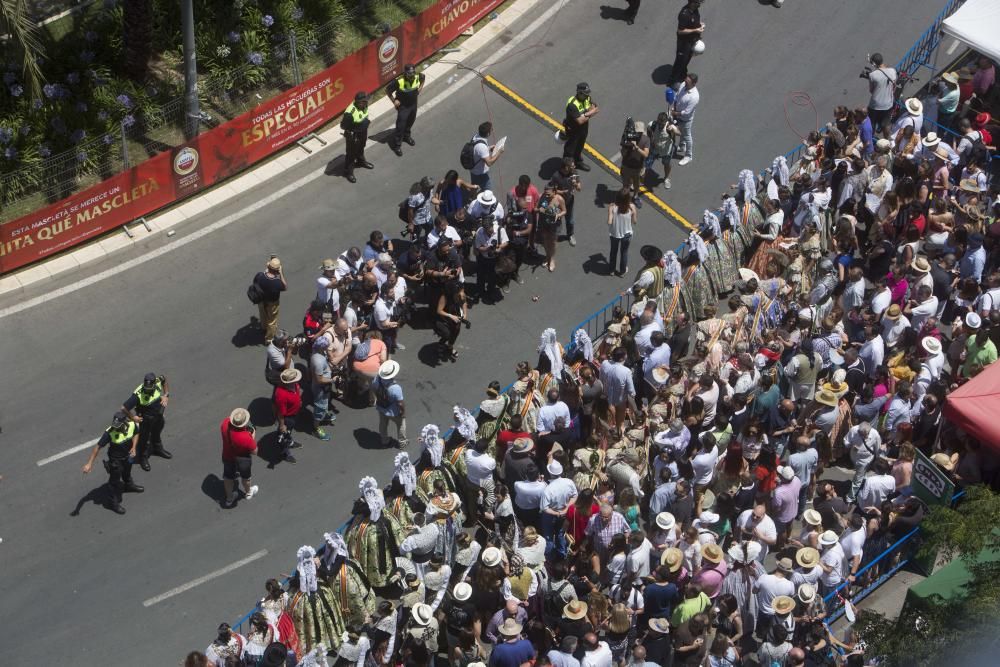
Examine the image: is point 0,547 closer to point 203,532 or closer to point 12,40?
point 203,532

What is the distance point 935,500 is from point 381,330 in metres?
7.82

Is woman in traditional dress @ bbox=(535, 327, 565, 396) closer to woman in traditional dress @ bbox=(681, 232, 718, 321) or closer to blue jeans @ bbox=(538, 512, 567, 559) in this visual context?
→ blue jeans @ bbox=(538, 512, 567, 559)

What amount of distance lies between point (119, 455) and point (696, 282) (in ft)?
28.6

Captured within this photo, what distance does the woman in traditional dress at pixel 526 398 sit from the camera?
59.7ft

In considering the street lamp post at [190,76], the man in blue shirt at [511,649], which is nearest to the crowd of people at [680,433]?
the man in blue shirt at [511,649]

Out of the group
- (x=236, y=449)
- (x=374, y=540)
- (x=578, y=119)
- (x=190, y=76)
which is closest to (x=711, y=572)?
(x=374, y=540)

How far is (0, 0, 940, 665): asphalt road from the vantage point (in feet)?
58.0

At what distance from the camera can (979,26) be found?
23.5m

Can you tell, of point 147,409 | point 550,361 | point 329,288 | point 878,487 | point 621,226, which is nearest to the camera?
point 878,487

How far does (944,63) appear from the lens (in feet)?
86.0

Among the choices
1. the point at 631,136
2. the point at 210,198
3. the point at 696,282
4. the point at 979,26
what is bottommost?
the point at 210,198

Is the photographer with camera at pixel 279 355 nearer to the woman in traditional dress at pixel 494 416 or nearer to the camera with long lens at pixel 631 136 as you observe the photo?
the woman in traditional dress at pixel 494 416

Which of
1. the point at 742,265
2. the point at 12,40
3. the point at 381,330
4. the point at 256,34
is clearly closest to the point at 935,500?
the point at 742,265

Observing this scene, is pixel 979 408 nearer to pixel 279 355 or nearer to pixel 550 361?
pixel 550 361
